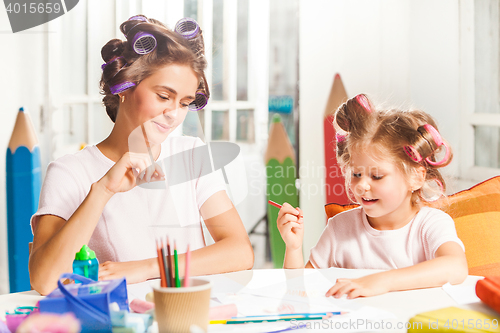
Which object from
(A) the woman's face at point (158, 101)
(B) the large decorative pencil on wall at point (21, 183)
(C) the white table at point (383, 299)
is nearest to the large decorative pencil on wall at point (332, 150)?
(A) the woman's face at point (158, 101)

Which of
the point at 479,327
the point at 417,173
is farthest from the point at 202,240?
the point at 479,327

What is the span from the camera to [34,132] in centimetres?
130

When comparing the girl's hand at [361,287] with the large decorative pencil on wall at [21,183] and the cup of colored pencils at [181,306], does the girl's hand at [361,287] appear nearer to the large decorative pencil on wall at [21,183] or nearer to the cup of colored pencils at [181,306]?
the cup of colored pencils at [181,306]

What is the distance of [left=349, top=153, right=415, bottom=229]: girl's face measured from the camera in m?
0.99

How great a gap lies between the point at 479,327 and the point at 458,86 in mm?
1163

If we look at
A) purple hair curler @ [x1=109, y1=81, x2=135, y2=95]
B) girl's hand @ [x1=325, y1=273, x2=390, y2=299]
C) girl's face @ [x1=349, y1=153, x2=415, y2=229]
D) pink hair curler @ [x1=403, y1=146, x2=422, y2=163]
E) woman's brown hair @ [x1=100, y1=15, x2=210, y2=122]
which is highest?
woman's brown hair @ [x1=100, y1=15, x2=210, y2=122]

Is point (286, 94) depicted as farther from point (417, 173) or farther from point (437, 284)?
point (437, 284)

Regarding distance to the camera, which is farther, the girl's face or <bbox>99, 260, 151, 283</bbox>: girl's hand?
the girl's face

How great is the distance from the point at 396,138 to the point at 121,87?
615 mm

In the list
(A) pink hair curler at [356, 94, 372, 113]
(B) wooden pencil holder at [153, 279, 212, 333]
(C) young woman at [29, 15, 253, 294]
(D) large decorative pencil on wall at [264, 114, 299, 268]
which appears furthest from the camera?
(D) large decorative pencil on wall at [264, 114, 299, 268]

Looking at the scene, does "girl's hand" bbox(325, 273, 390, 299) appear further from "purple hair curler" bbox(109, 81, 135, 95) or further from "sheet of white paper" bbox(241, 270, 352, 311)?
"purple hair curler" bbox(109, 81, 135, 95)

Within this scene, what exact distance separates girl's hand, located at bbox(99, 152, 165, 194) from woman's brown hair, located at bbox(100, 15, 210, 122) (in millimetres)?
167

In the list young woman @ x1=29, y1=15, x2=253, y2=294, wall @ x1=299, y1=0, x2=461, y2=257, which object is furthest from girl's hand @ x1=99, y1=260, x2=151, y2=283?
wall @ x1=299, y1=0, x2=461, y2=257

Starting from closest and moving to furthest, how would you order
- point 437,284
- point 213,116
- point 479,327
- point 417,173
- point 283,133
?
point 479,327 < point 437,284 < point 417,173 < point 213,116 < point 283,133
